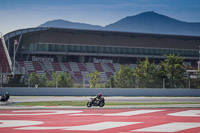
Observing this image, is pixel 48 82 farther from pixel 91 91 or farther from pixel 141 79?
pixel 141 79

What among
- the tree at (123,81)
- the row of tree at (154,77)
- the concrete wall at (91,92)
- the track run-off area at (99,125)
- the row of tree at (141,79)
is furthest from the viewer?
the tree at (123,81)

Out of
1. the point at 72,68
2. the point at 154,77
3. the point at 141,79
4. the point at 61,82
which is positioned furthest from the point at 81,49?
the point at 141,79

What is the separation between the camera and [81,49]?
265 ft

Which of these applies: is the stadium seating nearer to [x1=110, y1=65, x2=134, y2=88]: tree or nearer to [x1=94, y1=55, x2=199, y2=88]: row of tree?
[x1=94, y1=55, x2=199, y2=88]: row of tree

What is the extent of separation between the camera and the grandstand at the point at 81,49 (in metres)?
77.1

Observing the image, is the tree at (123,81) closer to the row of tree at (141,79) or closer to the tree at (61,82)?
the row of tree at (141,79)

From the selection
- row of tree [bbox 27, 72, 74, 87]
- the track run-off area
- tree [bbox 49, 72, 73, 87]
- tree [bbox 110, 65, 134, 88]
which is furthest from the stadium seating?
the track run-off area

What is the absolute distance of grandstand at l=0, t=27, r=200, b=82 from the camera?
77.1 metres

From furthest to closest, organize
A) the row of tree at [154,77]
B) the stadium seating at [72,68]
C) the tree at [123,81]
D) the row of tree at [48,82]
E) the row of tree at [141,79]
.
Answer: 1. the stadium seating at [72,68]
2. the tree at [123,81]
3. the row of tree at [154,77]
4. the row of tree at [141,79]
5. the row of tree at [48,82]

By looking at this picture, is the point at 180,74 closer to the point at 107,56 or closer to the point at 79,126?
the point at 107,56

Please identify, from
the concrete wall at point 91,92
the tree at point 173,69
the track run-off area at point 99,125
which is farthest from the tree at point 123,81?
the track run-off area at point 99,125

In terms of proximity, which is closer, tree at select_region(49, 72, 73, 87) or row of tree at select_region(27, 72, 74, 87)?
row of tree at select_region(27, 72, 74, 87)

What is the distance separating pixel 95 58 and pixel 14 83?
39.0m

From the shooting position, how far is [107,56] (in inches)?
3339
